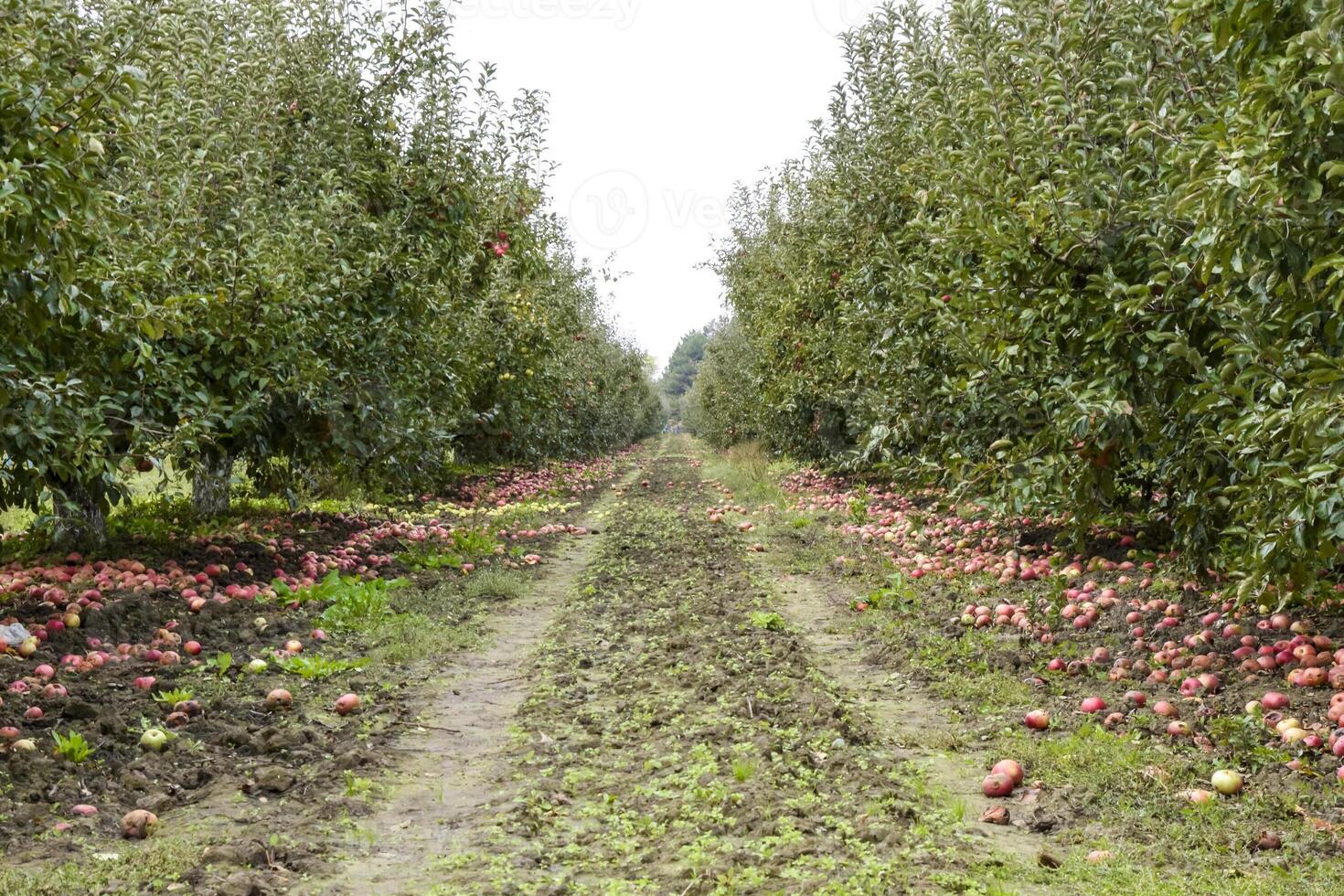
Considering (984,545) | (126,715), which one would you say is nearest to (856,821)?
(126,715)

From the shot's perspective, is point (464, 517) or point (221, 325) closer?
point (221, 325)

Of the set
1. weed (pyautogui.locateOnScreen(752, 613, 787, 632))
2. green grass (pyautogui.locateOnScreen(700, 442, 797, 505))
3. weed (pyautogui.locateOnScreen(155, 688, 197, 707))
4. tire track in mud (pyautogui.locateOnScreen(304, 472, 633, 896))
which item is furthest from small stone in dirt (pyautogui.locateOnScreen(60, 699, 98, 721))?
green grass (pyautogui.locateOnScreen(700, 442, 797, 505))

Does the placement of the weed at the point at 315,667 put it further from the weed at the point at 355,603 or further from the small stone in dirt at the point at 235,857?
the small stone in dirt at the point at 235,857

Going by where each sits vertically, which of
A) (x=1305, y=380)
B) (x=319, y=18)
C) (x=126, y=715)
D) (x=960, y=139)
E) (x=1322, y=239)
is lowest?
(x=126, y=715)

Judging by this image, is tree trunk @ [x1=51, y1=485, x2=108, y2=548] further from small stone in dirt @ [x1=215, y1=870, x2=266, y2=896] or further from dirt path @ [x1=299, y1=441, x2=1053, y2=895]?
small stone in dirt @ [x1=215, y1=870, x2=266, y2=896]

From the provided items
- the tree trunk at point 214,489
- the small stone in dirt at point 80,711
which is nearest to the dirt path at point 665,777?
the small stone in dirt at point 80,711

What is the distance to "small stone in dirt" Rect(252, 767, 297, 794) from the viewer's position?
183 inches

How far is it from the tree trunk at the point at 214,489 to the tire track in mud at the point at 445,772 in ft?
15.5

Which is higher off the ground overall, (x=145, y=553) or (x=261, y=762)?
(x=145, y=553)

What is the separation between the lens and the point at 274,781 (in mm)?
4676

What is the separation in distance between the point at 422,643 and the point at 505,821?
3533 millimetres

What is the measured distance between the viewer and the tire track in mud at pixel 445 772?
3.85m

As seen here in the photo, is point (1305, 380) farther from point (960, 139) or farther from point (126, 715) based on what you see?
point (126, 715)

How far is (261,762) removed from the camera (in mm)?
5004
